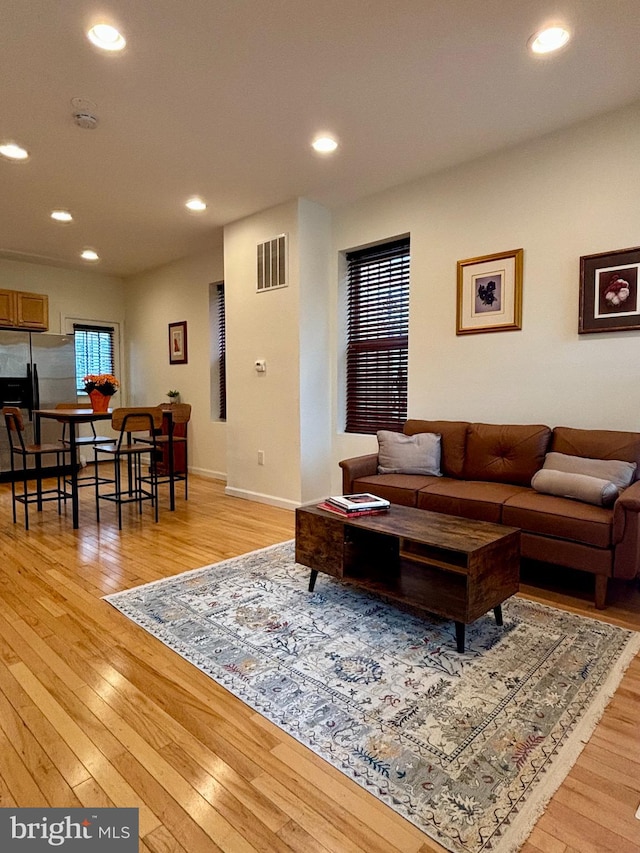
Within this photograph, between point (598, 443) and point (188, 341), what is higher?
point (188, 341)

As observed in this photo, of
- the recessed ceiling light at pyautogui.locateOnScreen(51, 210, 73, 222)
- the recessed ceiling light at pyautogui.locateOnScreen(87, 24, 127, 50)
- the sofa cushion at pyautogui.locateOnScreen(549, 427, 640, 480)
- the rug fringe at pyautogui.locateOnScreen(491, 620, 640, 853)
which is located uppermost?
the recessed ceiling light at pyautogui.locateOnScreen(51, 210, 73, 222)

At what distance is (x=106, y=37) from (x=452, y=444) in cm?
316

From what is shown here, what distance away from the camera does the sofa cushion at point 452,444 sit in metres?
3.56

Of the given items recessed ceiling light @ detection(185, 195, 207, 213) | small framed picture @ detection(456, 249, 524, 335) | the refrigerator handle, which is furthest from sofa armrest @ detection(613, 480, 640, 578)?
the refrigerator handle

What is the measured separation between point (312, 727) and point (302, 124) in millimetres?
3362

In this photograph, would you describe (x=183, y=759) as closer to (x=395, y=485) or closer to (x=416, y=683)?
(x=416, y=683)

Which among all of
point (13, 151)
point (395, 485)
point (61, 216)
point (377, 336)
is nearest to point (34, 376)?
point (61, 216)

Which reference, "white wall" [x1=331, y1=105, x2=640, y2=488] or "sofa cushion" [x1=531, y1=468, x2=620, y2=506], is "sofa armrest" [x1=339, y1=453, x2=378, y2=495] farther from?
"sofa cushion" [x1=531, y1=468, x2=620, y2=506]

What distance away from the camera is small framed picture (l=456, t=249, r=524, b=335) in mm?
3518

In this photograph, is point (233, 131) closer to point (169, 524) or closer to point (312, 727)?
point (169, 524)

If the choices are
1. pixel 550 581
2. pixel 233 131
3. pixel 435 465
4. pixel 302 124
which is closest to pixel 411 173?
pixel 302 124

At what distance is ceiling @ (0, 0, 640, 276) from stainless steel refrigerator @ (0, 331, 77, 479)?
220cm

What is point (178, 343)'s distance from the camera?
6.56 m

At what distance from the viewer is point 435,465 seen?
3.60m
